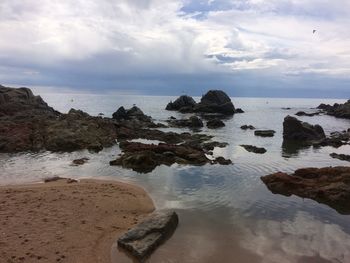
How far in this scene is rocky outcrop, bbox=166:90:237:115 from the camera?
102 m

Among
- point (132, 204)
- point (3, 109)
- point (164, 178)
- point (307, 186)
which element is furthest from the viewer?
point (3, 109)

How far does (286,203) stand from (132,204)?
8.44 m

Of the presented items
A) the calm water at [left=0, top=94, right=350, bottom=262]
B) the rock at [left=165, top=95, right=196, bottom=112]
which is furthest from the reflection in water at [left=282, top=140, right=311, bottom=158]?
the rock at [left=165, top=95, right=196, bottom=112]

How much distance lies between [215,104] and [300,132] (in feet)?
182

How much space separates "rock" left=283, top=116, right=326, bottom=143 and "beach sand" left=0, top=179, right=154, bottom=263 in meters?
31.6

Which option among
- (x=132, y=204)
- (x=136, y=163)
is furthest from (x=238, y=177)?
(x=132, y=204)

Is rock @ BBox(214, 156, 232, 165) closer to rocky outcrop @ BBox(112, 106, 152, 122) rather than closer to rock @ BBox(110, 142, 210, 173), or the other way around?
rock @ BBox(110, 142, 210, 173)

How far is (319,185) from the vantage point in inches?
905

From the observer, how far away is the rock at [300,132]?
4736 cm

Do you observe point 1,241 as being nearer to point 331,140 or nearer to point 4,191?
point 4,191

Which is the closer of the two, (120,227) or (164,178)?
(120,227)

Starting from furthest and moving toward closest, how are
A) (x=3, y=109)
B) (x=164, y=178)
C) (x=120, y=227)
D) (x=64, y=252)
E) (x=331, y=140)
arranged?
(x=3, y=109) → (x=331, y=140) → (x=164, y=178) → (x=120, y=227) → (x=64, y=252)

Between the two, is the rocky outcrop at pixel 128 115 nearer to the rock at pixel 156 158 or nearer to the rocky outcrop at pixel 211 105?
the rocky outcrop at pixel 211 105

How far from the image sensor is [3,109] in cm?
5397
